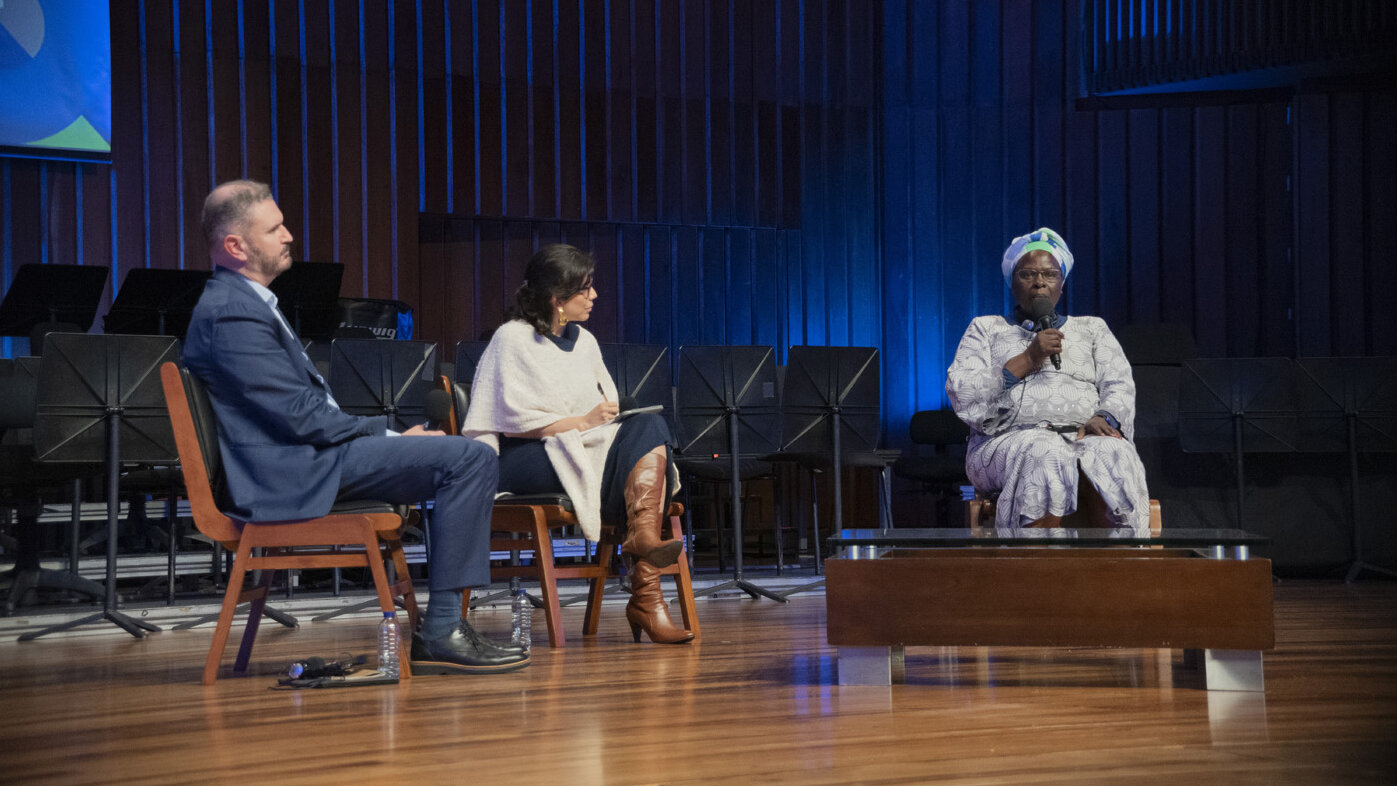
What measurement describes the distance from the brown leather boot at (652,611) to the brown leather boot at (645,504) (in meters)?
0.06

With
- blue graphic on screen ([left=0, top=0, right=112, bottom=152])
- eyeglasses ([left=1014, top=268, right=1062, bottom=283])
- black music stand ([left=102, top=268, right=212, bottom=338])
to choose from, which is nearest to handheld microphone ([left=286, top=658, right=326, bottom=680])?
eyeglasses ([left=1014, top=268, right=1062, bottom=283])

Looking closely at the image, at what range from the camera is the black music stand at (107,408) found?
4.06 metres

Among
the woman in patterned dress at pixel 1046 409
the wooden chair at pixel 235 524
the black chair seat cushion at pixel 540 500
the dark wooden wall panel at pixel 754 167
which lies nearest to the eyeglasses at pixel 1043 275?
the woman in patterned dress at pixel 1046 409

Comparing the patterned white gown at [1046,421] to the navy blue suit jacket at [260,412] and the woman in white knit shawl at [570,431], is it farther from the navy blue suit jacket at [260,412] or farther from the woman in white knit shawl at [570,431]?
the navy blue suit jacket at [260,412]

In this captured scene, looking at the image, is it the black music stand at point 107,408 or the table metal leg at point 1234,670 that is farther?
the black music stand at point 107,408

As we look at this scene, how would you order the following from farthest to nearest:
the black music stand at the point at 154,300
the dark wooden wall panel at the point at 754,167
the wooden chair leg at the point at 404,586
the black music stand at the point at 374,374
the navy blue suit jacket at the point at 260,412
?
the dark wooden wall panel at the point at 754,167
the black music stand at the point at 154,300
the black music stand at the point at 374,374
the wooden chair leg at the point at 404,586
the navy blue suit jacket at the point at 260,412

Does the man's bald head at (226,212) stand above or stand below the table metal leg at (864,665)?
above

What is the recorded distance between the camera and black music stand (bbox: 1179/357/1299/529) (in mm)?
5492

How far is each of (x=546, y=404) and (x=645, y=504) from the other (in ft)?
1.32

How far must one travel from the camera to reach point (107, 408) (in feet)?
13.5

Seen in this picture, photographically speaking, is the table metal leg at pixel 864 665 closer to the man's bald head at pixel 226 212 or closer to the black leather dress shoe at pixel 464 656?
the black leather dress shoe at pixel 464 656

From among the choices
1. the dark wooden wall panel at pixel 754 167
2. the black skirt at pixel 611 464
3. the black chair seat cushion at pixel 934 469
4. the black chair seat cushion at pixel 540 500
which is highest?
the dark wooden wall panel at pixel 754 167

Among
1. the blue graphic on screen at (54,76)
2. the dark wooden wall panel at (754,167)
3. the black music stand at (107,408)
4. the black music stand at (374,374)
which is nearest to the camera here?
the black music stand at (107,408)

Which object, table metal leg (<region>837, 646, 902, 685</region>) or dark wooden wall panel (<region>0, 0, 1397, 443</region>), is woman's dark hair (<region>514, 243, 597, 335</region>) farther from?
dark wooden wall panel (<region>0, 0, 1397, 443</region>)
